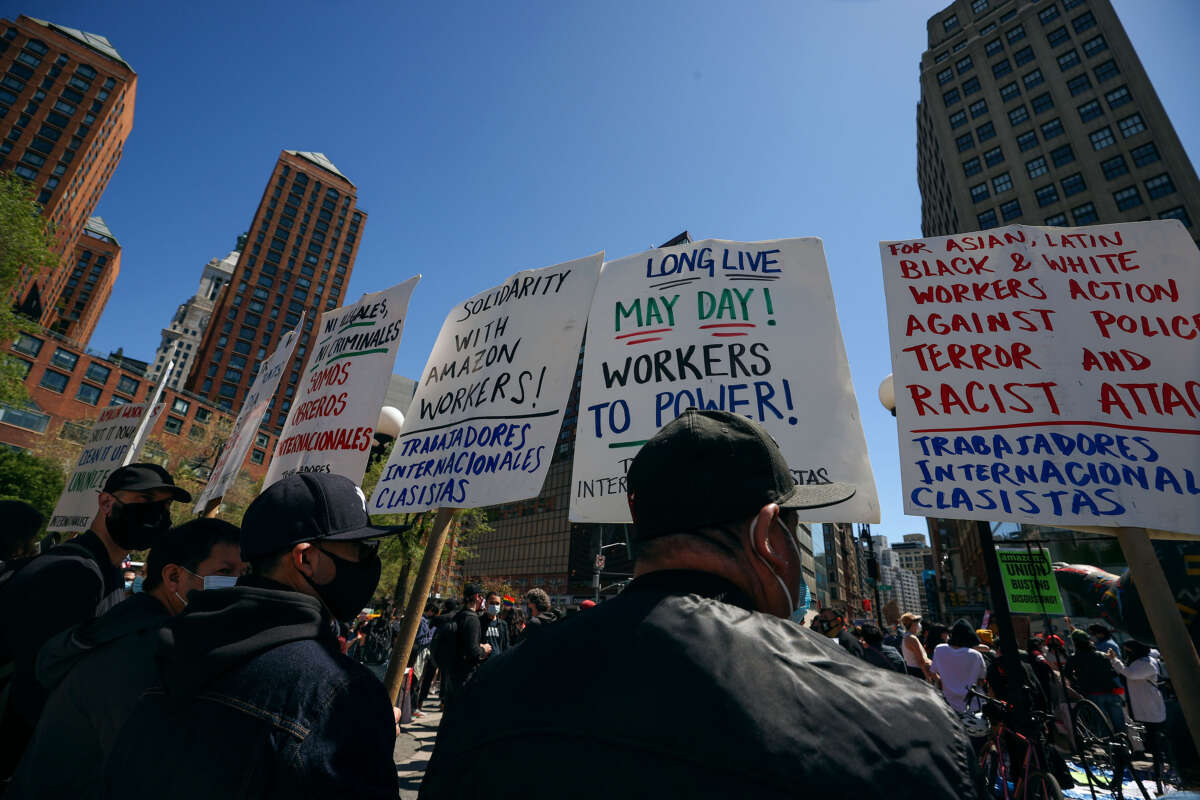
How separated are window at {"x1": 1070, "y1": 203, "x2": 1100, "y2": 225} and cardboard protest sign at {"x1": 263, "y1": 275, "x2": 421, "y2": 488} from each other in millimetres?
56048

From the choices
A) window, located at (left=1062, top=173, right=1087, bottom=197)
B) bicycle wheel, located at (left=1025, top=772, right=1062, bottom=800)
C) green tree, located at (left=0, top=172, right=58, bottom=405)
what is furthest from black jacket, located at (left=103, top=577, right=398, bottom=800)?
window, located at (left=1062, top=173, right=1087, bottom=197)

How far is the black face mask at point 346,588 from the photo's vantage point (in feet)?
5.59

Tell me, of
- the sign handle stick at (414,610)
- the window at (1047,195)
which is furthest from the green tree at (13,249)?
the window at (1047,195)

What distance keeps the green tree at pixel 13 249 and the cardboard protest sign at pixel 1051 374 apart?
26.8 m

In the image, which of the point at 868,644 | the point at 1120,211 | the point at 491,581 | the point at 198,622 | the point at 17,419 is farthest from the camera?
the point at 491,581

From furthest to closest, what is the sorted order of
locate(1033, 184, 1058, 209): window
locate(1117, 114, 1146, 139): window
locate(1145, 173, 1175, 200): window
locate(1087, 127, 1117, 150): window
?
locate(1033, 184, 1058, 209): window → locate(1087, 127, 1117, 150): window → locate(1117, 114, 1146, 139): window → locate(1145, 173, 1175, 200): window

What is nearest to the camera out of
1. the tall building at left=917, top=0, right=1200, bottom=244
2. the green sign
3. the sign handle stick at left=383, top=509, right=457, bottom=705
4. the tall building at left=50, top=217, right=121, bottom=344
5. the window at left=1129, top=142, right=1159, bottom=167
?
the sign handle stick at left=383, top=509, right=457, bottom=705

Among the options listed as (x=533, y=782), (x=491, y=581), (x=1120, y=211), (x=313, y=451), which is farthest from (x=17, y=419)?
(x=1120, y=211)

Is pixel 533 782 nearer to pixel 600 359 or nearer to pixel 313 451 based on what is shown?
pixel 600 359

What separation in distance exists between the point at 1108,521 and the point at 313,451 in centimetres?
488

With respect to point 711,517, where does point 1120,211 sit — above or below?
above

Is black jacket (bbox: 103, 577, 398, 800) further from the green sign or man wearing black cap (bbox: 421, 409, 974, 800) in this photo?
the green sign

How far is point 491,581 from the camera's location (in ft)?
296

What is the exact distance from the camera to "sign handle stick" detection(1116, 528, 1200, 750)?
2.17 m
